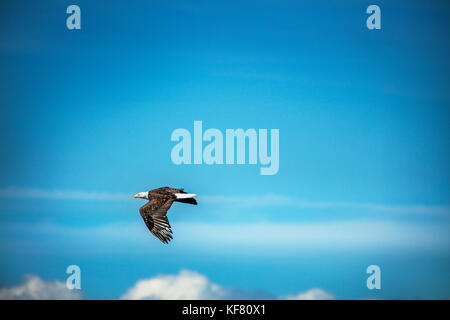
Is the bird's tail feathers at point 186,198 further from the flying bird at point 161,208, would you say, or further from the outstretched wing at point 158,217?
the outstretched wing at point 158,217

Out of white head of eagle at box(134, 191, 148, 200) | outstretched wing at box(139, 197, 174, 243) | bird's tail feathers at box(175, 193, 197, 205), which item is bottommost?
outstretched wing at box(139, 197, 174, 243)

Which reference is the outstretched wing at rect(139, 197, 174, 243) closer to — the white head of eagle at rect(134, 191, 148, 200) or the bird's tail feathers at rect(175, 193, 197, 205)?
the bird's tail feathers at rect(175, 193, 197, 205)

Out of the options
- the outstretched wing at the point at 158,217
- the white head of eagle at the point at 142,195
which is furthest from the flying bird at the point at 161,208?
the white head of eagle at the point at 142,195

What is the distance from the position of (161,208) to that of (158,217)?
761 mm

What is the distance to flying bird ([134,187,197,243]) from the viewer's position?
98.8 feet

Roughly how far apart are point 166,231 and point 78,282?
846 centimetres

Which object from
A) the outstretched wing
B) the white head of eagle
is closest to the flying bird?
the outstretched wing

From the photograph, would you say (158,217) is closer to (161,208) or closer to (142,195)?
(161,208)

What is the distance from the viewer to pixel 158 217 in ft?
101

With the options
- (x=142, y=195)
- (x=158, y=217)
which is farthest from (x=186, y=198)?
(x=142, y=195)
